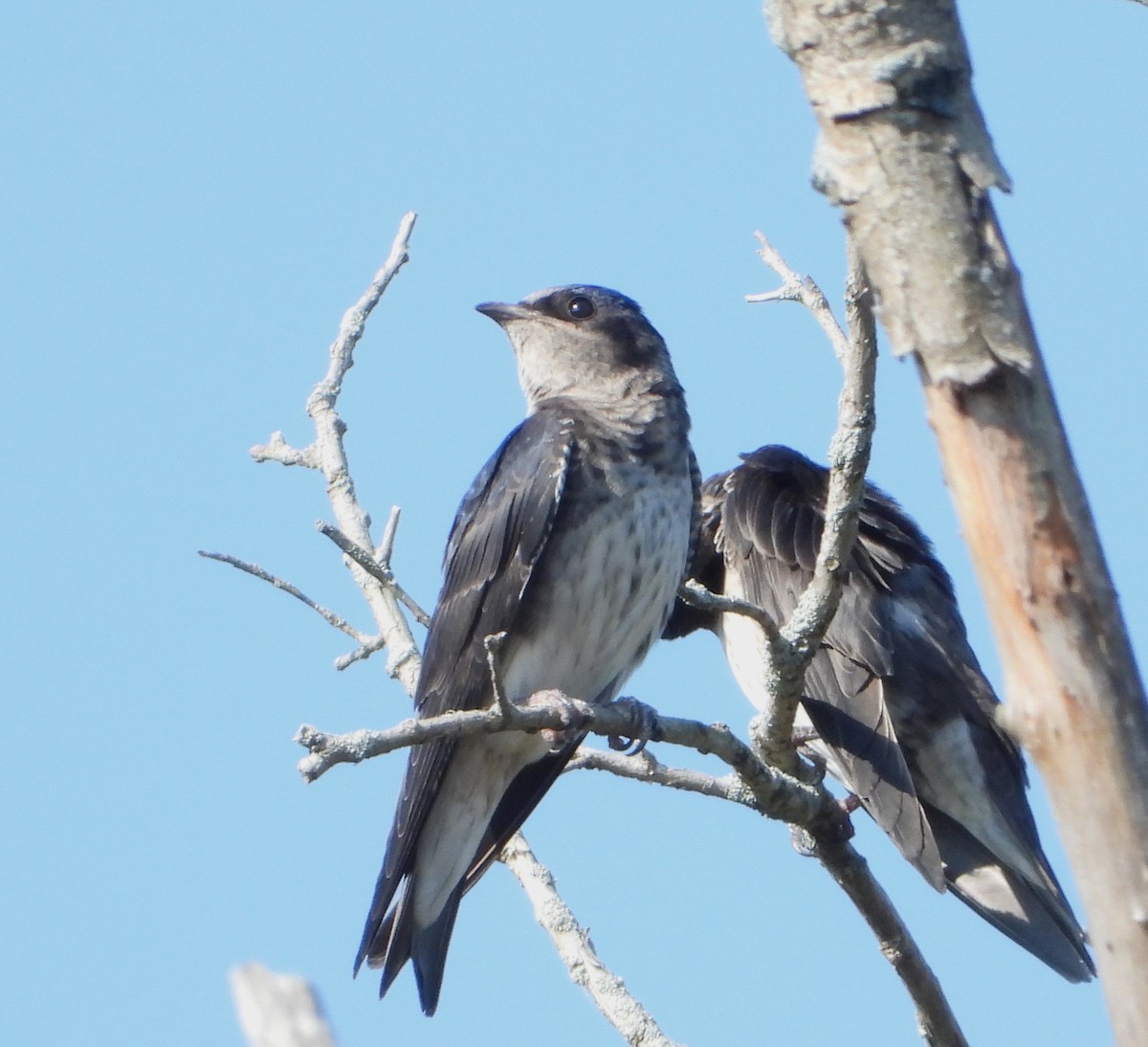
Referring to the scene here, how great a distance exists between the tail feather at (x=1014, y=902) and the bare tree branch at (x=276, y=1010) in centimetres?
500

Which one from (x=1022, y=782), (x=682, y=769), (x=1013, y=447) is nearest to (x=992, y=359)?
(x=1013, y=447)

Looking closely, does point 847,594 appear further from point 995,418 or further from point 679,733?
point 995,418

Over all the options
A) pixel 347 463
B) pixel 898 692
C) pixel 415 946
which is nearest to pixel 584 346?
pixel 347 463

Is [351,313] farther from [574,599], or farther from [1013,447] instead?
[1013,447]

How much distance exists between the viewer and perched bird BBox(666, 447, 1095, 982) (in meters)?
7.24

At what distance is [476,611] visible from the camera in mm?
6750

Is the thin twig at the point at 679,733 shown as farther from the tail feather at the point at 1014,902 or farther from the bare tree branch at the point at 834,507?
the tail feather at the point at 1014,902

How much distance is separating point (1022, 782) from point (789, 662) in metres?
2.89

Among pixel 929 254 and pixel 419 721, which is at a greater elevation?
pixel 929 254

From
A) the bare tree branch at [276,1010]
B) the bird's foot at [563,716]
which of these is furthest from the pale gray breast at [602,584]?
the bare tree branch at [276,1010]

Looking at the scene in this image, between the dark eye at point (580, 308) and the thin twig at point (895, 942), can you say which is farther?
the dark eye at point (580, 308)

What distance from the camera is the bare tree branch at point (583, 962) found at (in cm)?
553

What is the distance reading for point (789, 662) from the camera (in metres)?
5.37

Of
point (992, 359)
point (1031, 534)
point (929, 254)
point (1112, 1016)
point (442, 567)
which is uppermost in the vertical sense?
point (442, 567)
